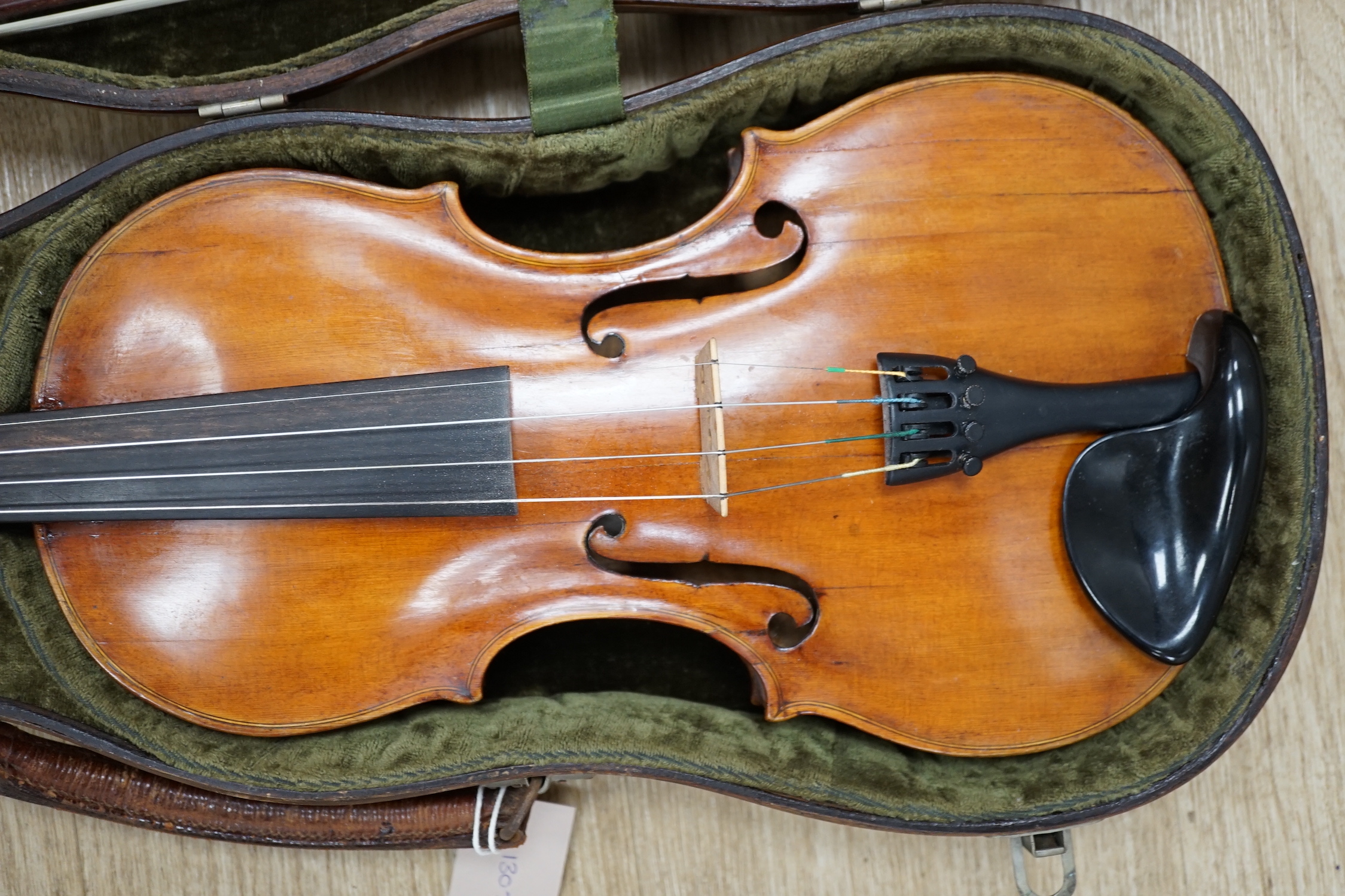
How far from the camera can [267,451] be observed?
4.29 feet

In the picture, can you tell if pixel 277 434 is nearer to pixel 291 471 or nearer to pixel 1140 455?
pixel 291 471

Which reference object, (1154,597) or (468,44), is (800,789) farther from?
(468,44)

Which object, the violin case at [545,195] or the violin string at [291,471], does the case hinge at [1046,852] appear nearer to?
the violin case at [545,195]

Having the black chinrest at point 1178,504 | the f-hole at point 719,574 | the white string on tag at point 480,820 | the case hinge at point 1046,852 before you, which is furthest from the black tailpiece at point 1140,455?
the white string on tag at point 480,820

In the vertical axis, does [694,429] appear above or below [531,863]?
above

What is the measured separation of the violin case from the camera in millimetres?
1391

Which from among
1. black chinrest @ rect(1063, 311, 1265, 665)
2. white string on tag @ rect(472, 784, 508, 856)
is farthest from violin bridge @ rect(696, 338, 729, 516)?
white string on tag @ rect(472, 784, 508, 856)

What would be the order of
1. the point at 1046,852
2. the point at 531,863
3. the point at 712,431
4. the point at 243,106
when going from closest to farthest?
the point at 712,431 < the point at 243,106 < the point at 1046,852 < the point at 531,863

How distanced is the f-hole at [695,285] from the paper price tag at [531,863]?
3.16 feet

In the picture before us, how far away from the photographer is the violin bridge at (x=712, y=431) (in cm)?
128

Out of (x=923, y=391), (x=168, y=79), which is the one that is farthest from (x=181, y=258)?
(x=923, y=391)

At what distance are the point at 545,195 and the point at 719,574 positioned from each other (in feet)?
Result: 2.39

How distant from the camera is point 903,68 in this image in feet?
4.69

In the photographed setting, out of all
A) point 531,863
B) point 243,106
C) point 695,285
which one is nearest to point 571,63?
point 695,285
